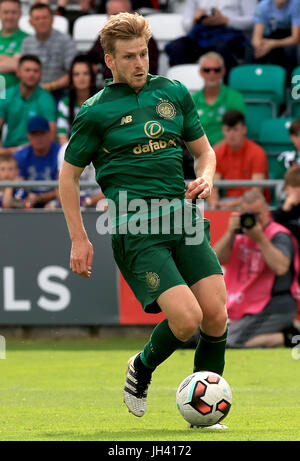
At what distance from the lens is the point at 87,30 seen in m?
15.0

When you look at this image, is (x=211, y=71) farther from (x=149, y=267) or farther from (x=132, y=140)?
(x=149, y=267)

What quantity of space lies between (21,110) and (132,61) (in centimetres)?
727

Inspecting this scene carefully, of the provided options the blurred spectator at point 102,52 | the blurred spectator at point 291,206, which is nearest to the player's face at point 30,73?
the blurred spectator at point 102,52

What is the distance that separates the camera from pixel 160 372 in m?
9.12

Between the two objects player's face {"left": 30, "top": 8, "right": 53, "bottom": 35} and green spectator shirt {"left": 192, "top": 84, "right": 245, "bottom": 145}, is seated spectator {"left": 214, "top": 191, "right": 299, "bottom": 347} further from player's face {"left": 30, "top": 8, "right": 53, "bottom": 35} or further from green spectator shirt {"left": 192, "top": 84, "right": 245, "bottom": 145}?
player's face {"left": 30, "top": 8, "right": 53, "bottom": 35}

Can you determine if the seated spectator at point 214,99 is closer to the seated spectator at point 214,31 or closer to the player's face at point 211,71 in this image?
the player's face at point 211,71

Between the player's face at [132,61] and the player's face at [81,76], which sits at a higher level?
the player's face at [132,61]

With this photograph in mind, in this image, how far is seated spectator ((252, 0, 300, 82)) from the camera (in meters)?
13.4

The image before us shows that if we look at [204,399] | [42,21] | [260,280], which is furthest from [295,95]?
[204,399]

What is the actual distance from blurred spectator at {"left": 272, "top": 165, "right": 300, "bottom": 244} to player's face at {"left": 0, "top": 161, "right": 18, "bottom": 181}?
2.94m

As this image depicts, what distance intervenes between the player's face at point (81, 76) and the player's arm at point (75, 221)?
6.41 metres

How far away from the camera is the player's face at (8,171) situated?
1166cm
